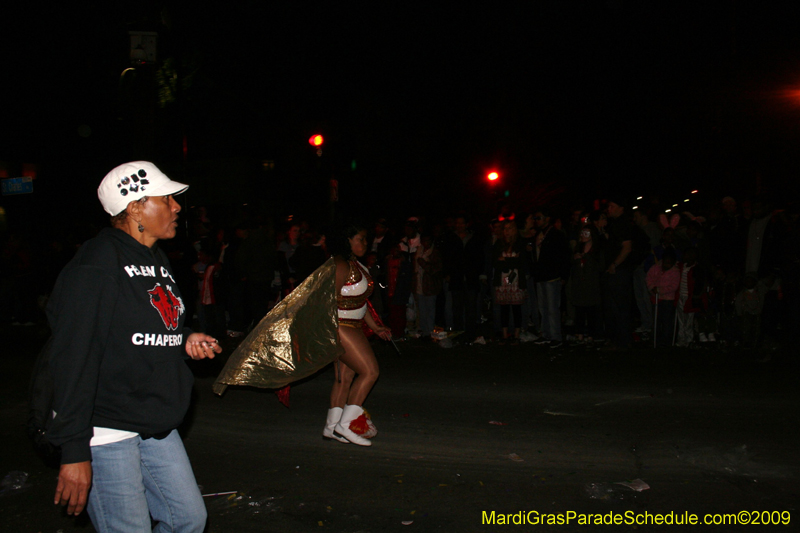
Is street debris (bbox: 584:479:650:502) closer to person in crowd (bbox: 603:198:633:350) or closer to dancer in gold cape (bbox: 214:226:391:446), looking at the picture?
dancer in gold cape (bbox: 214:226:391:446)

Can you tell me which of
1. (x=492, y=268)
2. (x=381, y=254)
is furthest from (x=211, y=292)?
(x=492, y=268)

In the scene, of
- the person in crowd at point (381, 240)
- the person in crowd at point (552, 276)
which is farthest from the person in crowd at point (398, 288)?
the person in crowd at point (552, 276)

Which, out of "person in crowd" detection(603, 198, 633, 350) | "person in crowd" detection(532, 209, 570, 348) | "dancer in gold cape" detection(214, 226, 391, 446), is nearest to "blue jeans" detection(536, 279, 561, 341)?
"person in crowd" detection(532, 209, 570, 348)

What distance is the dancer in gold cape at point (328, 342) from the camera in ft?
16.9

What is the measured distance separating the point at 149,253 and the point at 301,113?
26.2 meters

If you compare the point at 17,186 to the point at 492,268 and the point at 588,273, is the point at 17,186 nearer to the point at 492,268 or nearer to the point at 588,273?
the point at 492,268

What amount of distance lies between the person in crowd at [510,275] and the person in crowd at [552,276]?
291mm

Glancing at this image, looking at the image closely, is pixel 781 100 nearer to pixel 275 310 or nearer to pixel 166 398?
pixel 275 310

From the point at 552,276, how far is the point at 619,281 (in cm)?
104

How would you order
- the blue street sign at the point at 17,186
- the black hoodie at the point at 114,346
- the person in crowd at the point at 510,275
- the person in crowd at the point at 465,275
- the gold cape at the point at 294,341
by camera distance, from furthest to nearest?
the blue street sign at the point at 17,186 → the person in crowd at the point at 465,275 → the person in crowd at the point at 510,275 → the gold cape at the point at 294,341 → the black hoodie at the point at 114,346

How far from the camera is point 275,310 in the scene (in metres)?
5.33

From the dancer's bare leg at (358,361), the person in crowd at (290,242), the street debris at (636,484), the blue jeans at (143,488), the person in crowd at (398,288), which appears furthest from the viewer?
the person in crowd at (290,242)

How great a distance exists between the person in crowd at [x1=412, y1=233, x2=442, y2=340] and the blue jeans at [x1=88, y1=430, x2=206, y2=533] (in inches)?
340

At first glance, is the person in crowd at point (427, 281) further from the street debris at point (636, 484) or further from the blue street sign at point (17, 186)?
the blue street sign at point (17, 186)
